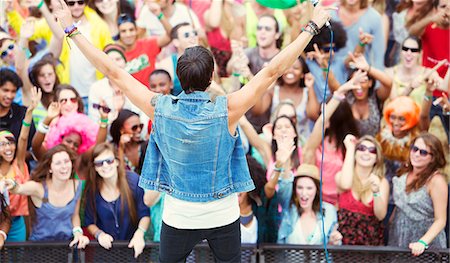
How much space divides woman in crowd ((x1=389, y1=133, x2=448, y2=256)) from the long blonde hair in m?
0.17

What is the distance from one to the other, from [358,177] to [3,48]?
8.02 feet

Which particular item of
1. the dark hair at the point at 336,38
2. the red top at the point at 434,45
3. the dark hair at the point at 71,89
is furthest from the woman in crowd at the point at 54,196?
the red top at the point at 434,45

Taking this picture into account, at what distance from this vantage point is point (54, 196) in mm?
4945

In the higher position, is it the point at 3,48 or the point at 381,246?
the point at 3,48

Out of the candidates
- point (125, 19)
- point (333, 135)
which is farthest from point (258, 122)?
point (125, 19)

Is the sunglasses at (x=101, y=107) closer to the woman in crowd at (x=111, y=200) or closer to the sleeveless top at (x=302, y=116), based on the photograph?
the woman in crowd at (x=111, y=200)

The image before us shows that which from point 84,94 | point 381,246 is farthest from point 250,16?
point 381,246

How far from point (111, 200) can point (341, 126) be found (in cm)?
160

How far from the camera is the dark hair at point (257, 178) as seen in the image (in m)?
4.86

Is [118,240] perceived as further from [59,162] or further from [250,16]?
[250,16]

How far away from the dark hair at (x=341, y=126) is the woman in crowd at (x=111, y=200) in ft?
4.40

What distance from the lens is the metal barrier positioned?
4652 mm

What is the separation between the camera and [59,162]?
16.1 feet

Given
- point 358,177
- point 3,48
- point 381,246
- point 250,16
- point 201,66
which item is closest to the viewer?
point 201,66
